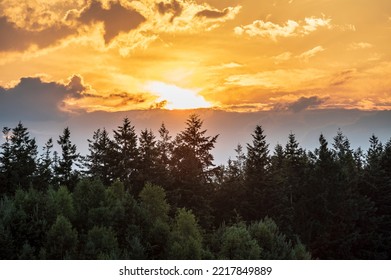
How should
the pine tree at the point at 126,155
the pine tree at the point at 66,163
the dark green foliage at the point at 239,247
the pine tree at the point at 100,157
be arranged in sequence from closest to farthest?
1. the dark green foliage at the point at 239,247
2. the pine tree at the point at 126,155
3. the pine tree at the point at 100,157
4. the pine tree at the point at 66,163

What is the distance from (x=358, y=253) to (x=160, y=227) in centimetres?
3615

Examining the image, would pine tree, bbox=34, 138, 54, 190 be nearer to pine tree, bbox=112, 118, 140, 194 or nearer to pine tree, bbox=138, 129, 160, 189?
pine tree, bbox=112, 118, 140, 194

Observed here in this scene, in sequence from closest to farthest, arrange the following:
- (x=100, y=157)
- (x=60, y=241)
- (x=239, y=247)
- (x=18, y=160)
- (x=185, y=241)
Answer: (x=60, y=241) < (x=239, y=247) < (x=185, y=241) < (x=18, y=160) < (x=100, y=157)

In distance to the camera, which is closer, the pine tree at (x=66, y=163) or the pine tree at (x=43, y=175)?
the pine tree at (x=43, y=175)

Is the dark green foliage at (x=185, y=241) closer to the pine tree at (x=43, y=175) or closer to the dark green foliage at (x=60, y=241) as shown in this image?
the dark green foliage at (x=60, y=241)

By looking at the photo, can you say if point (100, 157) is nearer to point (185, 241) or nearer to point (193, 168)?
point (193, 168)

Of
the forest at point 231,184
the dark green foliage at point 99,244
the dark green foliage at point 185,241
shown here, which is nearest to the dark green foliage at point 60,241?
the dark green foliage at point 99,244

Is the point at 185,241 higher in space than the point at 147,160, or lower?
lower

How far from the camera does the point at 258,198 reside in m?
56.0

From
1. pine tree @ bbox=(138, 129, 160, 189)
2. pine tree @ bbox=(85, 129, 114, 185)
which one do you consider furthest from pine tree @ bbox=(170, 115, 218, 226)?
pine tree @ bbox=(85, 129, 114, 185)

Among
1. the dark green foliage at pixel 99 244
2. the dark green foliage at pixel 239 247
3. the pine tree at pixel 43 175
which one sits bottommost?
Result: the dark green foliage at pixel 239 247

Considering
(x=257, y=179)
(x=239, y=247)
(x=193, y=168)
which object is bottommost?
(x=239, y=247)

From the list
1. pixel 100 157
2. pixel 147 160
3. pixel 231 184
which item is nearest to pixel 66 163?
pixel 100 157
